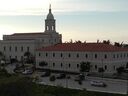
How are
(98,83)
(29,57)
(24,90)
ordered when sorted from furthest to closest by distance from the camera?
1. (29,57)
2. (98,83)
3. (24,90)

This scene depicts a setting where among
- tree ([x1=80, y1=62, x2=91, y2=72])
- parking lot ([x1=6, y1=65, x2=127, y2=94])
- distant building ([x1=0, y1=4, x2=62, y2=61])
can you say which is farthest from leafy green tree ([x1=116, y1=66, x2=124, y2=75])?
distant building ([x1=0, y1=4, x2=62, y2=61])

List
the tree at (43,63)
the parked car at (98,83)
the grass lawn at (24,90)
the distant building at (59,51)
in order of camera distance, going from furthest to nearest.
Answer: the tree at (43,63) → the distant building at (59,51) → the parked car at (98,83) → the grass lawn at (24,90)

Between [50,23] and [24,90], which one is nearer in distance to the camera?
[24,90]

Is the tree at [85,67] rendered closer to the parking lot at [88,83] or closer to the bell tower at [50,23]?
the parking lot at [88,83]

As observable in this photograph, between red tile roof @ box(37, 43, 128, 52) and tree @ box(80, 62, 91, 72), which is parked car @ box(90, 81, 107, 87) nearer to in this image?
tree @ box(80, 62, 91, 72)

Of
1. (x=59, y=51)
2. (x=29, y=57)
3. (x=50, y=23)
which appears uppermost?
(x=50, y=23)

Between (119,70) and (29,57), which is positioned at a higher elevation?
(29,57)

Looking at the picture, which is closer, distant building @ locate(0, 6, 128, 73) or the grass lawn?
the grass lawn

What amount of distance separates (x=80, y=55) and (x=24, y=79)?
27580mm

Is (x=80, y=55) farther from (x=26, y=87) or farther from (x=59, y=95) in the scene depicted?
(x=26, y=87)

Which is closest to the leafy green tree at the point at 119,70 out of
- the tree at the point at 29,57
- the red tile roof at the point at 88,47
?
the red tile roof at the point at 88,47

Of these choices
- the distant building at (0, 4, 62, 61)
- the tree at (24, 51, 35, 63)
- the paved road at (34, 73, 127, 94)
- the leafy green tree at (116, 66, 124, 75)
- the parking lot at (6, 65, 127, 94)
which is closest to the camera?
the paved road at (34, 73, 127, 94)

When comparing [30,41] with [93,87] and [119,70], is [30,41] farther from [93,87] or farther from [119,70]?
[93,87]

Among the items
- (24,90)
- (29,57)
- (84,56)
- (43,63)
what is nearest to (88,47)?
(84,56)
